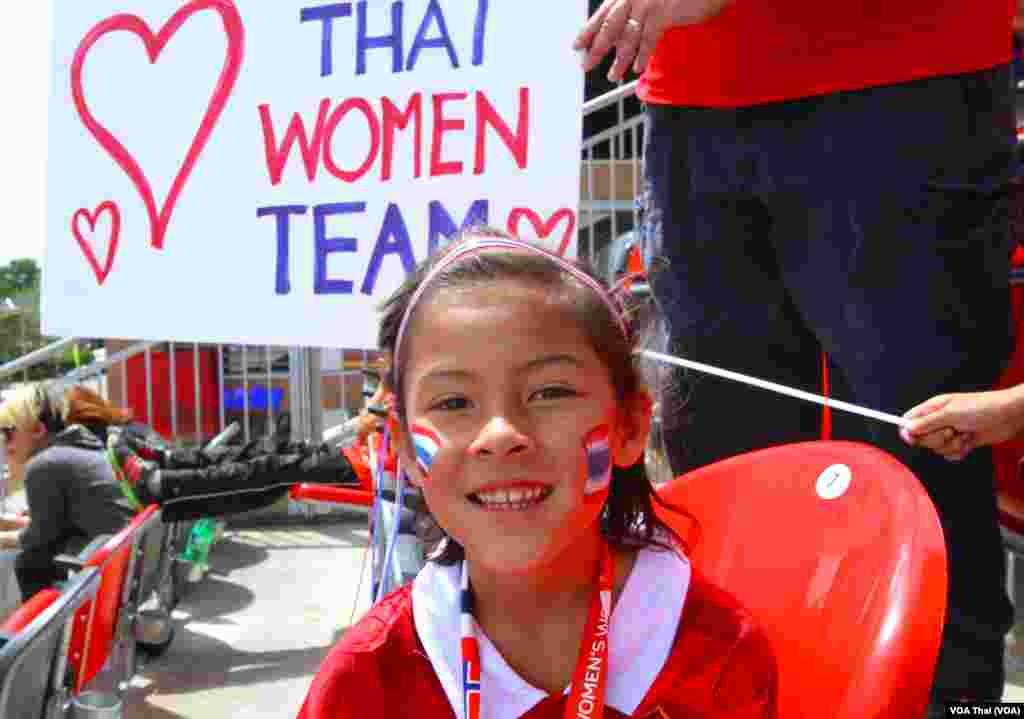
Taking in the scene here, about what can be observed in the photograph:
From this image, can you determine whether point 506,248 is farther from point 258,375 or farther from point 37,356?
point 258,375

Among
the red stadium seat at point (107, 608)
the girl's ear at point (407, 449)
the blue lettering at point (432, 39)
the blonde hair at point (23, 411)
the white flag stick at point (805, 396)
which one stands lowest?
the red stadium seat at point (107, 608)

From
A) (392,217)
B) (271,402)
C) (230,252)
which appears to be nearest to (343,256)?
(392,217)

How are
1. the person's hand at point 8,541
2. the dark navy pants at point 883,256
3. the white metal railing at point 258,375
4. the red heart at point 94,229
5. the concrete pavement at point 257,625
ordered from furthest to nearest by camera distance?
the white metal railing at point 258,375 → the person's hand at point 8,541 → the concrete pavement at point 257,625 → the red heart at point 94,229 → the dark navy pants at point 883,256

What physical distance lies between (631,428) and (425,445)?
24cm

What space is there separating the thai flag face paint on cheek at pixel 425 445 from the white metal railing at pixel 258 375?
368 cm

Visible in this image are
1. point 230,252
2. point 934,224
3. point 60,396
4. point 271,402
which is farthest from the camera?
point 271,402

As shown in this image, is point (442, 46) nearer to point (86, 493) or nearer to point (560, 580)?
point (560, 580)

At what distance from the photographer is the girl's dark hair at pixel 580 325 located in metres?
1.16

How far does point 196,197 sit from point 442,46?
2.10 ft

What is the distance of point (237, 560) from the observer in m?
4.69

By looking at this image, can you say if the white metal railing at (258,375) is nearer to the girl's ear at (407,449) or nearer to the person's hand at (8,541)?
the person's hand at (8,541)

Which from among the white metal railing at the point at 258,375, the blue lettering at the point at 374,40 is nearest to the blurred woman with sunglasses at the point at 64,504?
the white metal railing at the point at 258,375

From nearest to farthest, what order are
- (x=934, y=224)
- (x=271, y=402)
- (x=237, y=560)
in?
1. (x=934, y=224)
2. (x=237, y=560)
3. (x=271, y=402)

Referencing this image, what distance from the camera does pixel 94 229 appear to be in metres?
2.53
